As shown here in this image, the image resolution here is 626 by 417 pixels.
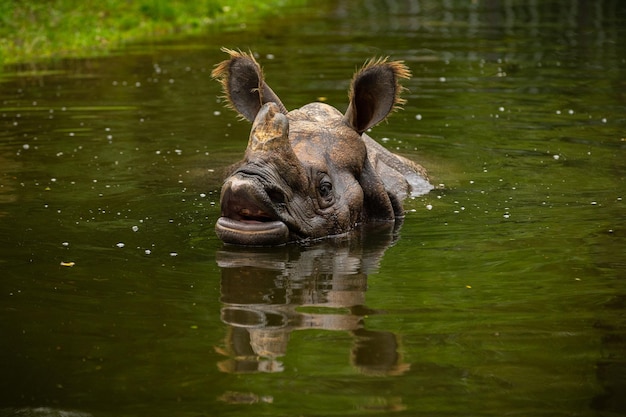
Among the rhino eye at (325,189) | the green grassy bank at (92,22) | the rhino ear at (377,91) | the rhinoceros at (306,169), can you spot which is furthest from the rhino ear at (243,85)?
the green grassy bank at (92,22)

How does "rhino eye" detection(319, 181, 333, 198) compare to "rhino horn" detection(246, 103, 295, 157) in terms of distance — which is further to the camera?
"rhino eye" detection(319, 181, 333, 198)

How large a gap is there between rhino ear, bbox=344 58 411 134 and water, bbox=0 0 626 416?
36.7 inches

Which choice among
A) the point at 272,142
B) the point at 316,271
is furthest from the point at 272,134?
the point at 316,271


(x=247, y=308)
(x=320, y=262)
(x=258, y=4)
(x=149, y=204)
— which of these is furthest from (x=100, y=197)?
(x=258, y=4)

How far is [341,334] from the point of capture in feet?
22.2

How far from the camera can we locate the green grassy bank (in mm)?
21672

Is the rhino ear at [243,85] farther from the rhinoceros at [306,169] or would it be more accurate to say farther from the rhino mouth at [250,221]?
the rhino mouth at [250,221]

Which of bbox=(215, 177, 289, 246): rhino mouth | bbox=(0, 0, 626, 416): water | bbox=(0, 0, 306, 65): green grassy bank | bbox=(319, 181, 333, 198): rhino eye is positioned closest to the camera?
bbox=(0, 0, 626, 416): water

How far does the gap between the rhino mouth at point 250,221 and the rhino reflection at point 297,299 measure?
0.08 m

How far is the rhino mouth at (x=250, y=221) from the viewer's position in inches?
343

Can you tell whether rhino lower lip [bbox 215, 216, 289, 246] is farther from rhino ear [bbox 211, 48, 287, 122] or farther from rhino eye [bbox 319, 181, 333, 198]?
rhino ear [bbox 211, 48, 287, 122]

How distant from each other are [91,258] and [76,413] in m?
3.13

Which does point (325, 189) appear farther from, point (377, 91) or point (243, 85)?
point (243, 85)

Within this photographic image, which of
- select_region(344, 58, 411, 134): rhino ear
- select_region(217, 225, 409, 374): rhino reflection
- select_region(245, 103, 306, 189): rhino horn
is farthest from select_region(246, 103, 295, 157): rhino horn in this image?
select_region(344, 58, 411, 134): rhino ear
